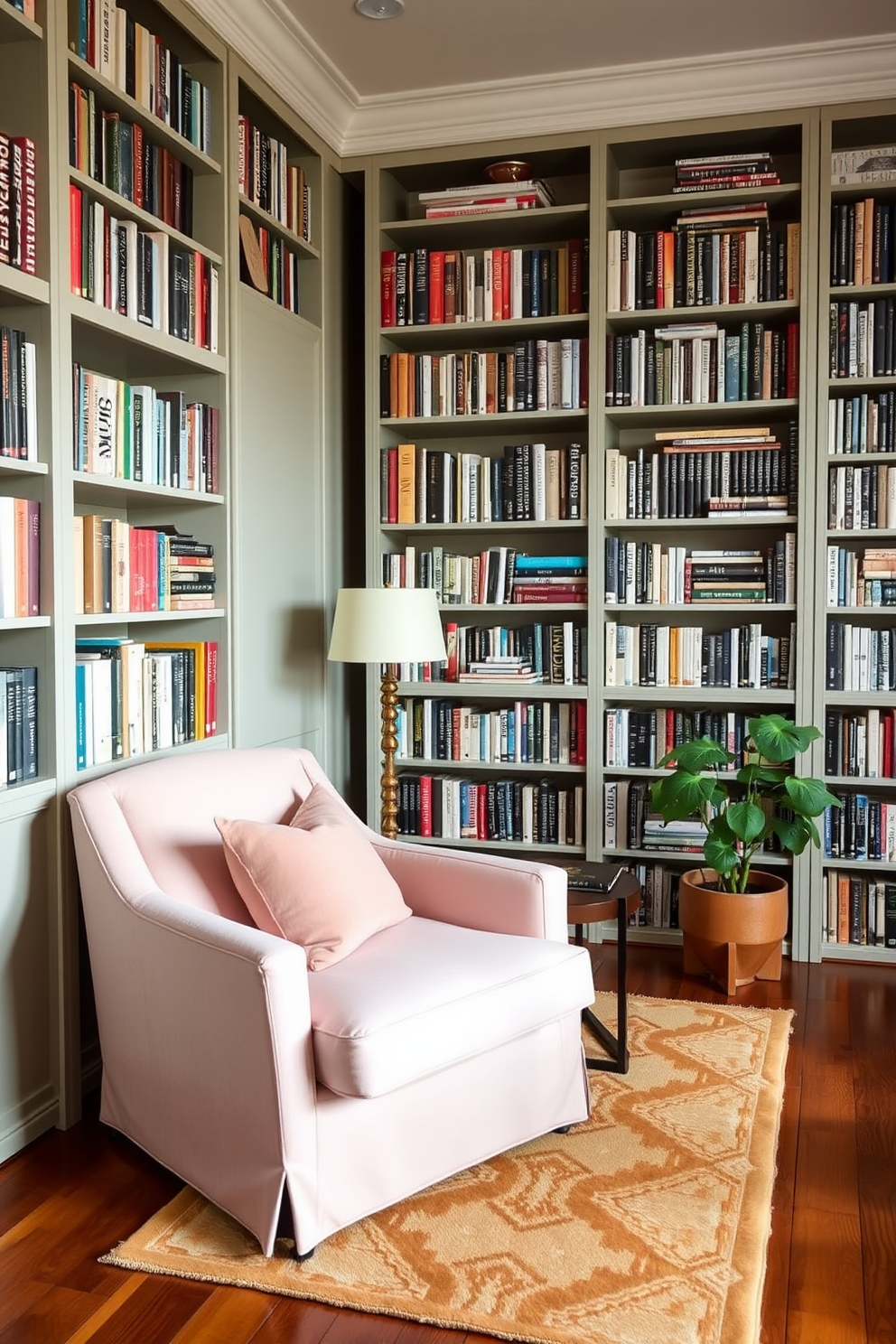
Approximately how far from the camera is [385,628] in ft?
10.9

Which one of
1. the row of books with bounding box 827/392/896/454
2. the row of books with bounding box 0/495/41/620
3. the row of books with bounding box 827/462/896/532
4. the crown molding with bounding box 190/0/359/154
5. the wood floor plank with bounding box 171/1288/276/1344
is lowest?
the wood floor plank with bounding box 171/1288/276/1344

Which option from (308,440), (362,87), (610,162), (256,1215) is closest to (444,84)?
(362,87)

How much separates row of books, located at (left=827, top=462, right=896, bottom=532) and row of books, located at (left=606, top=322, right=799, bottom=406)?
1.06 ft

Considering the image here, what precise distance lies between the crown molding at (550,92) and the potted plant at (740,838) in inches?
77.8

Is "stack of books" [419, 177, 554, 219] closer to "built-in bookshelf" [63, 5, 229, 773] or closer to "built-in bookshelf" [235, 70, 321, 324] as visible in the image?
"built-in bookshelf" [235, 70, 321, 324]

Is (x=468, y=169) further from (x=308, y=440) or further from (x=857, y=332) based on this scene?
(x=857, y=332)

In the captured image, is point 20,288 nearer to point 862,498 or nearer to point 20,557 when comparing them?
point 20,557

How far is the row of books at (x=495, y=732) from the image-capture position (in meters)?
3.95

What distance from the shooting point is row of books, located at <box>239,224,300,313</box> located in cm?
A: 349

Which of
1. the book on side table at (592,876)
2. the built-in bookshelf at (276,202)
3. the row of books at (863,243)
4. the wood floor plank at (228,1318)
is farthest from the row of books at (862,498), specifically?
the wood floor plank at (228,1318)

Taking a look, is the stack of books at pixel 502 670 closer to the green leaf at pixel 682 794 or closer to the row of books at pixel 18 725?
the green leaf at pixel 682 794

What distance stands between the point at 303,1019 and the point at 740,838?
1.71 metres

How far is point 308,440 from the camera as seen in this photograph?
3807 millimetres

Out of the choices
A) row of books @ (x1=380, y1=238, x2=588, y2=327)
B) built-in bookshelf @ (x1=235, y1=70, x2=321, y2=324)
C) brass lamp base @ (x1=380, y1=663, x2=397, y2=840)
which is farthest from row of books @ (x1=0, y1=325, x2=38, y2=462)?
row of books @ (x1=380, y1=238, x2=588, y2=327)
